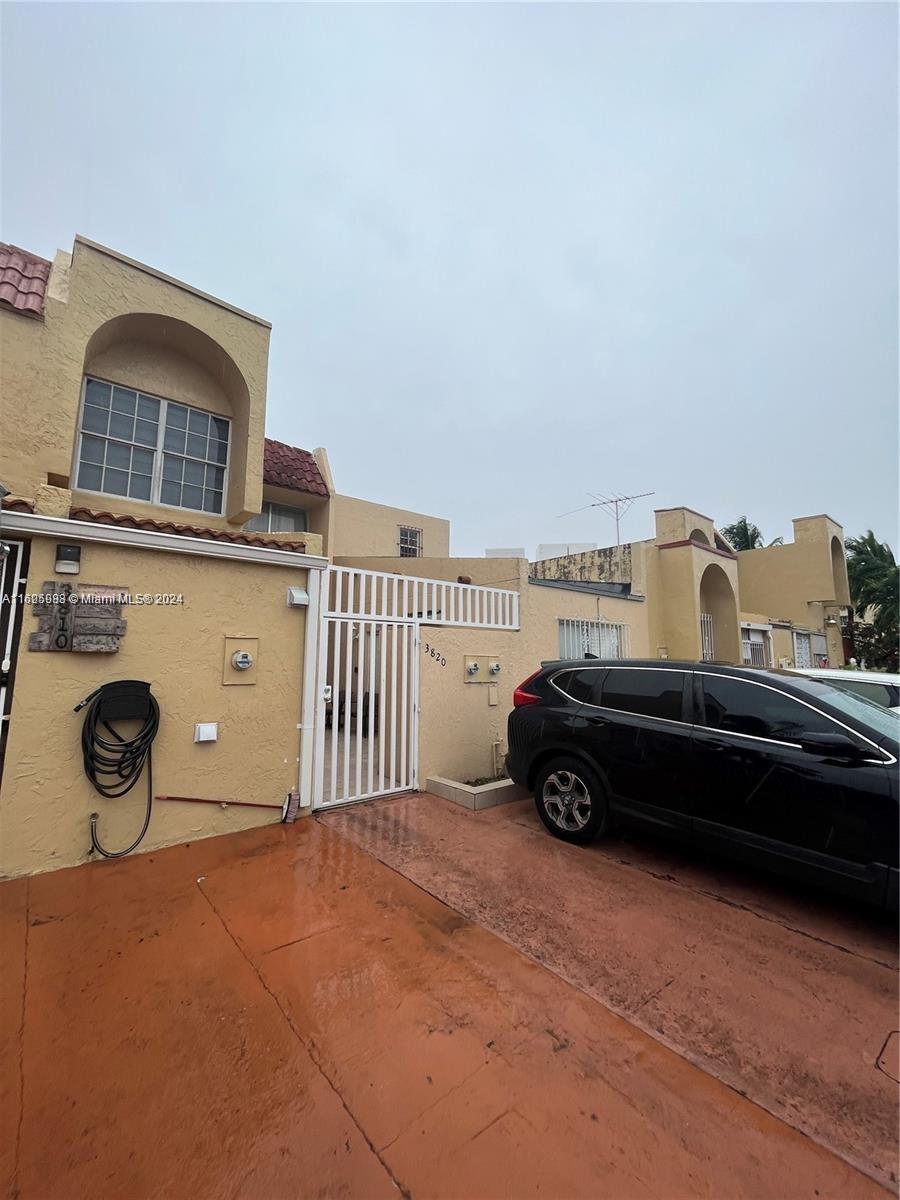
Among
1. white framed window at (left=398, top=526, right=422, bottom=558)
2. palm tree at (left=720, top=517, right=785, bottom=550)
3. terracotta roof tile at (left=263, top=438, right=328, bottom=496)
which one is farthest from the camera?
palm tree at (left=720, top=517, right=785, bottom=550)

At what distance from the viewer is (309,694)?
17.1 feet

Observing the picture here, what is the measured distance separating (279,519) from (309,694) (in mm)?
7014

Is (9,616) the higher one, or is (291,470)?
(291,470)

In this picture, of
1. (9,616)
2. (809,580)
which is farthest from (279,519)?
(809,580)

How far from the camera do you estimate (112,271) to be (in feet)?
20.2

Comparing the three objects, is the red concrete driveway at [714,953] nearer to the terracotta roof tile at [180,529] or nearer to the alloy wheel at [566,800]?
the alloy wheel at [566,800]

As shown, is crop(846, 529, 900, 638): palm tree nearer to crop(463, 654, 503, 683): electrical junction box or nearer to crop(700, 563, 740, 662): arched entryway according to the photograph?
crop(700, 563, 740, 662): arched entryway

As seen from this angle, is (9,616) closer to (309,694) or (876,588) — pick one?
(309,694)

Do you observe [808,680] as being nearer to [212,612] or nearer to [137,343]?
[212,612]

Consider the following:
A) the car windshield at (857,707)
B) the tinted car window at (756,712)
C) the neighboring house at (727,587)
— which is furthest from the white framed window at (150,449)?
the car windshield at (857,707)

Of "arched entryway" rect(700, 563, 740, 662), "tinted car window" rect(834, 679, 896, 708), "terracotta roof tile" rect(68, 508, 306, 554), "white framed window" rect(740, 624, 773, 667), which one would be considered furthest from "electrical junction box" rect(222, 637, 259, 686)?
"white framed window" rect(740, 624, 773, 667)

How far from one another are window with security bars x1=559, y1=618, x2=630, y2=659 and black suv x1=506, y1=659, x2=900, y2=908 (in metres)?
3.40

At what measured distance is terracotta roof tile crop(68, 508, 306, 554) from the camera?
13.6ft

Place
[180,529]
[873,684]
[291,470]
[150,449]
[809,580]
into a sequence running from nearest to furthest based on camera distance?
[180,529], [873,684], [150,449], [291,470], [809,580]
